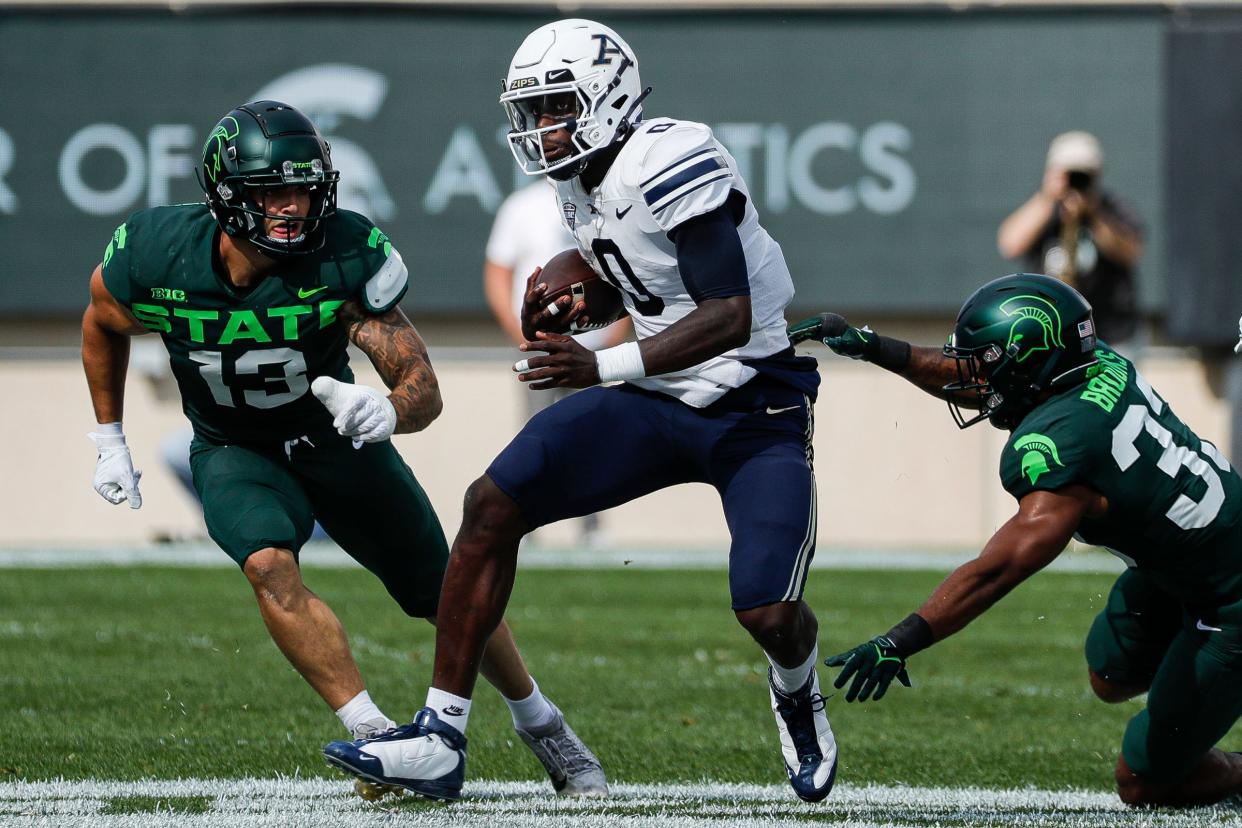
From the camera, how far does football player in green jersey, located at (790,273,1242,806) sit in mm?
4262

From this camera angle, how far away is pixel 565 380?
14.7 feet

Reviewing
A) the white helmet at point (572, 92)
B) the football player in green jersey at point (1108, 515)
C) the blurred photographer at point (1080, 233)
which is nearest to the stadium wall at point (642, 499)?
the blurred photographer at point (1080, 233)

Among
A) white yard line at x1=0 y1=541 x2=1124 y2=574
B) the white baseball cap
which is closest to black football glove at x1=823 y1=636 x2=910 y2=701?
white yard line at x1=0 y1=541 x2=1124 y2=574

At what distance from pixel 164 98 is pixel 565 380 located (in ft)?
27.6

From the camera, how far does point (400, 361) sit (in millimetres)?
4820

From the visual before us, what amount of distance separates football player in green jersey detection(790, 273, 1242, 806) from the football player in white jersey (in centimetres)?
29

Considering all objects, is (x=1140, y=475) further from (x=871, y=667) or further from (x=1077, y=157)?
(x=1077, y=157)

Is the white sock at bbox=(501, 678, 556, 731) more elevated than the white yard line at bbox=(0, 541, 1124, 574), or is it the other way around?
the white sock at bbox=(501, 678, 556, 731)

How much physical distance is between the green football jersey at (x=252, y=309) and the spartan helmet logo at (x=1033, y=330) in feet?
4.74

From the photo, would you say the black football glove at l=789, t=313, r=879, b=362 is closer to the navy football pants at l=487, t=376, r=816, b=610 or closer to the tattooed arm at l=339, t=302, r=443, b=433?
the navy football pants at l=487, t=376, r=816, b=610

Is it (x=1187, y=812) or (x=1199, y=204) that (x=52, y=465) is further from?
(x=1187, y=812)

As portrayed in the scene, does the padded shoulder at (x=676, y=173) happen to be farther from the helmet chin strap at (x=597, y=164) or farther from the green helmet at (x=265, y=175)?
the green helmet at (x=265, y=175)

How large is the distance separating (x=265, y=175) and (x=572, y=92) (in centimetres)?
77

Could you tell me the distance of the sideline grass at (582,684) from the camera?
17.9ft
